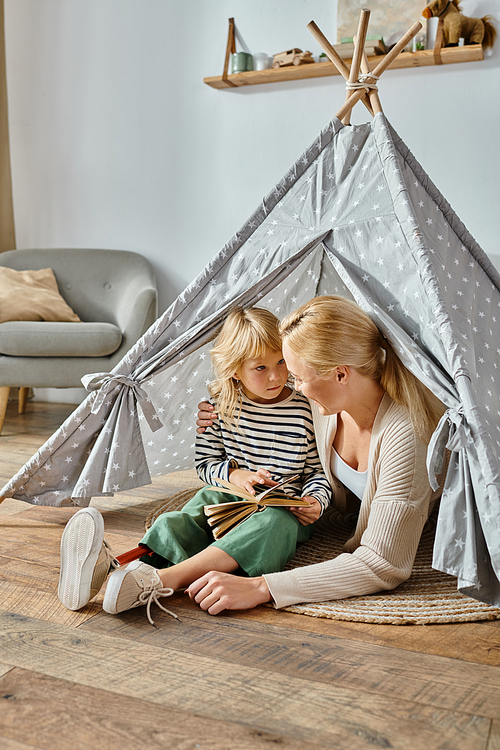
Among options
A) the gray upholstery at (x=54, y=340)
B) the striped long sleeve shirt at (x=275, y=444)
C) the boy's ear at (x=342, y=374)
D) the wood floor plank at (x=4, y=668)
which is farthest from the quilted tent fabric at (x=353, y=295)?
the gray upholstery at (x=54, y=340)

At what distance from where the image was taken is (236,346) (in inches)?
63.0

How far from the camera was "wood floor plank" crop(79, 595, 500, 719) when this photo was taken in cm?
103

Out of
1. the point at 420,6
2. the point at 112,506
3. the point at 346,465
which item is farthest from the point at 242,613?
the point at 420,6

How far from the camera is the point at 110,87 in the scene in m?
3.44

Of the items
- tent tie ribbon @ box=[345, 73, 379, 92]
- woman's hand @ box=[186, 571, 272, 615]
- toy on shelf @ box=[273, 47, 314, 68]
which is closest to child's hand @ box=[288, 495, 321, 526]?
woman's hand @ box=[186, 571, 272, 615]

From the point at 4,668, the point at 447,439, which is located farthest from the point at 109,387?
the point at 447,439

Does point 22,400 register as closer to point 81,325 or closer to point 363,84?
point 81,325

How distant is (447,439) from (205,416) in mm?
678

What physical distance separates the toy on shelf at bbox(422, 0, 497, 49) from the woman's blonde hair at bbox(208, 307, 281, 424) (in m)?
1.81

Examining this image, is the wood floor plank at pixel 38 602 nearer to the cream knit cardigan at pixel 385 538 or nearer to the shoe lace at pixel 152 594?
the shoe lace at pixel 152 594

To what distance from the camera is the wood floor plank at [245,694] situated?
924 mm

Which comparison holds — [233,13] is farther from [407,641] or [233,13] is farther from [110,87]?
[407,641]

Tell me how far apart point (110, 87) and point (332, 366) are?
8.77 feet

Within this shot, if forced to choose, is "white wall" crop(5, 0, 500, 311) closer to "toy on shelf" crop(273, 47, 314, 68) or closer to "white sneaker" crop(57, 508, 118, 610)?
"toy on shelf" crop(273, 47, 314, 68)
